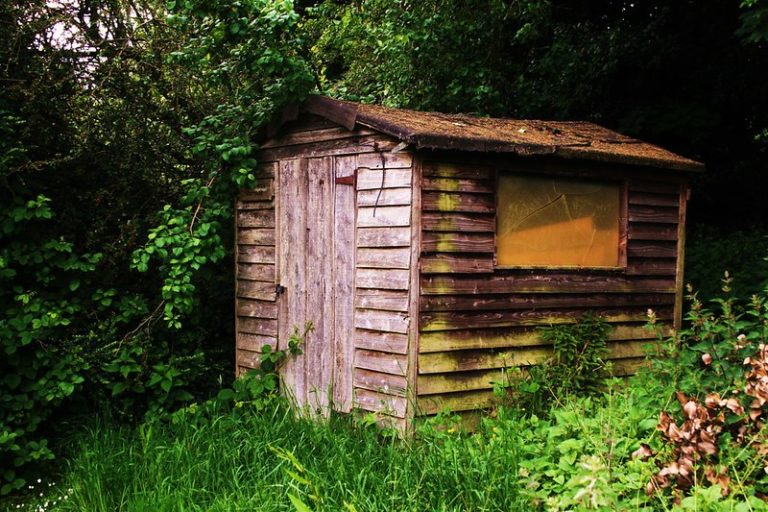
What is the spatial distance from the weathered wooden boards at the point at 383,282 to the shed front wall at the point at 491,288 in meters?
0.15

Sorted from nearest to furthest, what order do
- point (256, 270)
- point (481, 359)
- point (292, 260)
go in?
1. point (481, 359)
2. point (292, 260)
3. point (256, 270)

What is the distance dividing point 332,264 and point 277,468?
2.09m


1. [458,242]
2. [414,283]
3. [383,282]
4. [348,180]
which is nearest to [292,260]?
[348,180]

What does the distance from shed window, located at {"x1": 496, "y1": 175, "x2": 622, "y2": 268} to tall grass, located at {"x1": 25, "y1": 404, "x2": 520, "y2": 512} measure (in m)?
1.84

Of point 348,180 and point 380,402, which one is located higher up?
point 348,180

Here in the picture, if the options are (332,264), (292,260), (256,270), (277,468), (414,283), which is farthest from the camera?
(256,270)

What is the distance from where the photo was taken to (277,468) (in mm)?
4637

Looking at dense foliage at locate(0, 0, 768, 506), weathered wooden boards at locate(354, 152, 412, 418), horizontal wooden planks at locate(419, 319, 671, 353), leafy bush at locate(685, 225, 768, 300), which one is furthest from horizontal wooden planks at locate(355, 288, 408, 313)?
leafy bush at locate(685, 225, 768, 300)

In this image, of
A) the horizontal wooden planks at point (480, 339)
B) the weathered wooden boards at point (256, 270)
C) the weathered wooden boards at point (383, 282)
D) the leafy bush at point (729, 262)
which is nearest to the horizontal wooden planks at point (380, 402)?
the weathered wooden boards at point (383, 282)

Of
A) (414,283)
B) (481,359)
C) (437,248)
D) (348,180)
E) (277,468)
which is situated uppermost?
(348,180)

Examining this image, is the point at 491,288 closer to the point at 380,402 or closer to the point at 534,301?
the point at 534,301

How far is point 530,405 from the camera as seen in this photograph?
231 inches

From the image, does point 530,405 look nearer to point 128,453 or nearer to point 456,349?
point 456,349

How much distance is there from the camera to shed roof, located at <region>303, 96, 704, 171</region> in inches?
214
